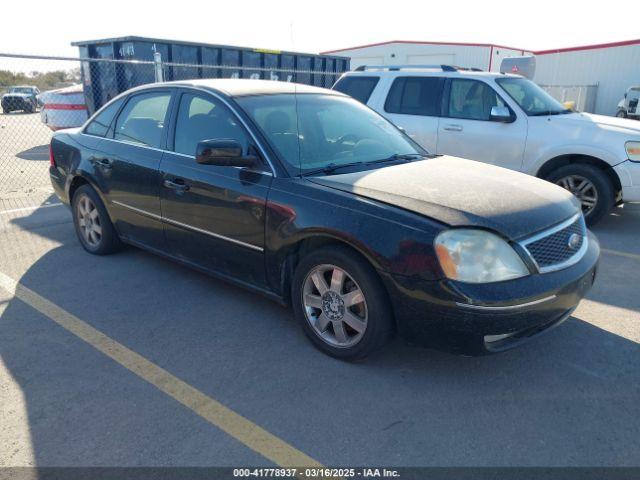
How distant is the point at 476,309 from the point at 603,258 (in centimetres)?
327

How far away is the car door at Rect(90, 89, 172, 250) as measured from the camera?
442 cm

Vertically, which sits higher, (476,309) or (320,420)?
(476,309)

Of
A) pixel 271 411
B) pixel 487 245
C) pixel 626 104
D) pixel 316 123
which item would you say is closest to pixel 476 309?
pixel 487 245

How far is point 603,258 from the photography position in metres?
5.31

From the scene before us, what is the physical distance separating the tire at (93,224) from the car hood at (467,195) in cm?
263

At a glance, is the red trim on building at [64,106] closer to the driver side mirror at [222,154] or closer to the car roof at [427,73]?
the car roof at [427,73]

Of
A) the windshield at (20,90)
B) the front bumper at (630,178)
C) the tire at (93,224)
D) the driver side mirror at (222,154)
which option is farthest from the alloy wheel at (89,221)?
the windshield at (20,90)

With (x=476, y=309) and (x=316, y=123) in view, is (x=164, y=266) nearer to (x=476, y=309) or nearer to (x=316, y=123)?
(x=316, y=123)

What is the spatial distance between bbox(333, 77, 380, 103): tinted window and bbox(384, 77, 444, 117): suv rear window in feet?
1.03

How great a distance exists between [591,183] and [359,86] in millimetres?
3410

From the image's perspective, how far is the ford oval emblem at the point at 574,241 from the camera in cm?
321

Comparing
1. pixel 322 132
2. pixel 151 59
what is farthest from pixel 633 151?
pixel 151 59

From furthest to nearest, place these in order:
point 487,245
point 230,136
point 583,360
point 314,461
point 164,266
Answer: point 164,266 < point 230,136 < point 583,360 < point 487,245 < point 314,461

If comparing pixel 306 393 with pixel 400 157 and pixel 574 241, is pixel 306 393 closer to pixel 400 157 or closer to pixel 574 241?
pixel 574 241
